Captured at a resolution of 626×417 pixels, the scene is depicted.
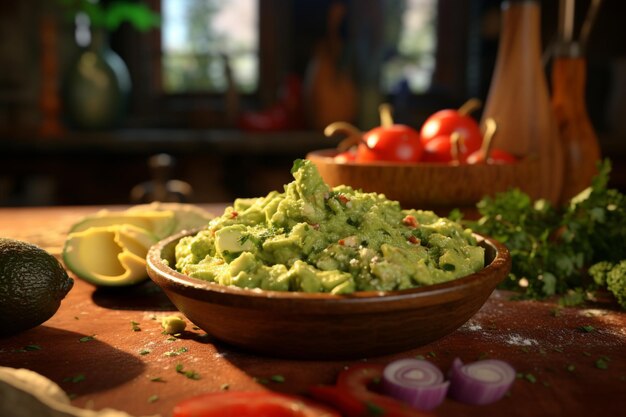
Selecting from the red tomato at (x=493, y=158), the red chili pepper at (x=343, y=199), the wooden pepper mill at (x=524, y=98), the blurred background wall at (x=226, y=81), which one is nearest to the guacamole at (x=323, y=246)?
the red chili pepper at (x=343, y=199)

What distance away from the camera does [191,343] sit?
1226 millimetres

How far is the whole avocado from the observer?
47.4 inches

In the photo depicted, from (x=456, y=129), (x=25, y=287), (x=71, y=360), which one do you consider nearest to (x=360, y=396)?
(x=71, y=360)

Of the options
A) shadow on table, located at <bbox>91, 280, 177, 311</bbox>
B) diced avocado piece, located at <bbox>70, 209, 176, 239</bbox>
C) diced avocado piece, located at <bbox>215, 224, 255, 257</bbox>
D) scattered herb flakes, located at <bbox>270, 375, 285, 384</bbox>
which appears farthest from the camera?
diced avocado piece, located at <bbox>70, 209, 176, 239</bbox>

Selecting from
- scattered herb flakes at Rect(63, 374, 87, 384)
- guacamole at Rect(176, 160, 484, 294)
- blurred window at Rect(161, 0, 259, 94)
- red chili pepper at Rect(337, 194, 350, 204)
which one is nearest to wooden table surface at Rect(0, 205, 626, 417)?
scattered herb flakes at Rect(63, 374, 87, 384)

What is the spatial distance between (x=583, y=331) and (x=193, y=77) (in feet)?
14.2

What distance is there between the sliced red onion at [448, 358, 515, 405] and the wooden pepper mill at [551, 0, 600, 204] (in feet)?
3.73

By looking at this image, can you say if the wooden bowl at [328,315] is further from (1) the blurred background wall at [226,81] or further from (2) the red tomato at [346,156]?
(1) the blurred background wall at [226,81]

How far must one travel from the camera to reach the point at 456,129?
78.4 inches

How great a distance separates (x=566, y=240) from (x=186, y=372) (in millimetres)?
847

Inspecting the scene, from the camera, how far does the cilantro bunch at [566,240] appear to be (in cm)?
150

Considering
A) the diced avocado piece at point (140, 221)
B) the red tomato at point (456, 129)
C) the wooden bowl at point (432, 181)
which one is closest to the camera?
the diced avocado piece at point (140, 221)

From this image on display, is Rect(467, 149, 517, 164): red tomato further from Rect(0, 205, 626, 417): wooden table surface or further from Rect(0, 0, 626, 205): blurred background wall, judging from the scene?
Rect(0, 0, 626, 205): blurred background wall

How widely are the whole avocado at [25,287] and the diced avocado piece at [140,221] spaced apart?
1.17ft
